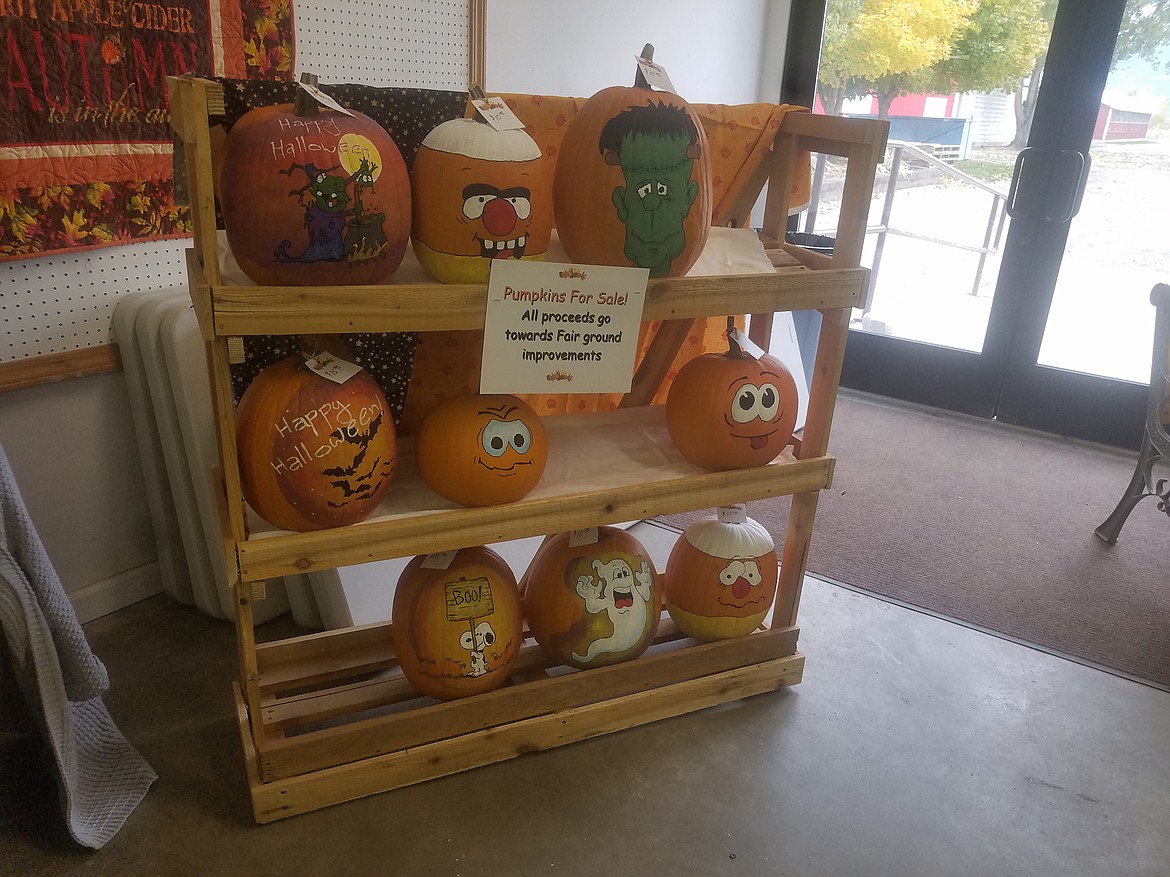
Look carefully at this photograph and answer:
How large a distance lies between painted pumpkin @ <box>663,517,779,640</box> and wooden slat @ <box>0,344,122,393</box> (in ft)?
4.31

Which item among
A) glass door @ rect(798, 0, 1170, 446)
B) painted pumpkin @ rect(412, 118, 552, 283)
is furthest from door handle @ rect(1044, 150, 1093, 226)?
painted pumpkin @ rect(412, 118, 552, 283)

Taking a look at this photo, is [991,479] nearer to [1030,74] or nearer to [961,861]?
[1030,74]

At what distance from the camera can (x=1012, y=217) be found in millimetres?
3488

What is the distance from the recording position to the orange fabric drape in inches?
65.1

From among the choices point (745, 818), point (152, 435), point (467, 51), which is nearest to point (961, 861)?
point (745, 818)

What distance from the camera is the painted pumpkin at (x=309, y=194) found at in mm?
1216

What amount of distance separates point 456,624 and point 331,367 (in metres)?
0.52

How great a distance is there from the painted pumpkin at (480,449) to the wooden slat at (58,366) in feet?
2.93

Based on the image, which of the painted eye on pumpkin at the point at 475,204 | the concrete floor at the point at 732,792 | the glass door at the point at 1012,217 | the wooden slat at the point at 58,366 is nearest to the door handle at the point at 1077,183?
the glass door at the point at 1012,217

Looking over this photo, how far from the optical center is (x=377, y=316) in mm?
1310

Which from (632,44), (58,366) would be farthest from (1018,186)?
(58,366)

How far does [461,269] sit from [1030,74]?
299 cm

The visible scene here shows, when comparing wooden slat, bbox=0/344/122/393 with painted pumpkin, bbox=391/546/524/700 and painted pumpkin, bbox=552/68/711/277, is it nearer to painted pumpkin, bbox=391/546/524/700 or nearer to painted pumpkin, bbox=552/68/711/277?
painted pumpkin, bbox=391/546/524/700

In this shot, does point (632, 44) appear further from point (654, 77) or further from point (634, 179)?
point (634, 179)
